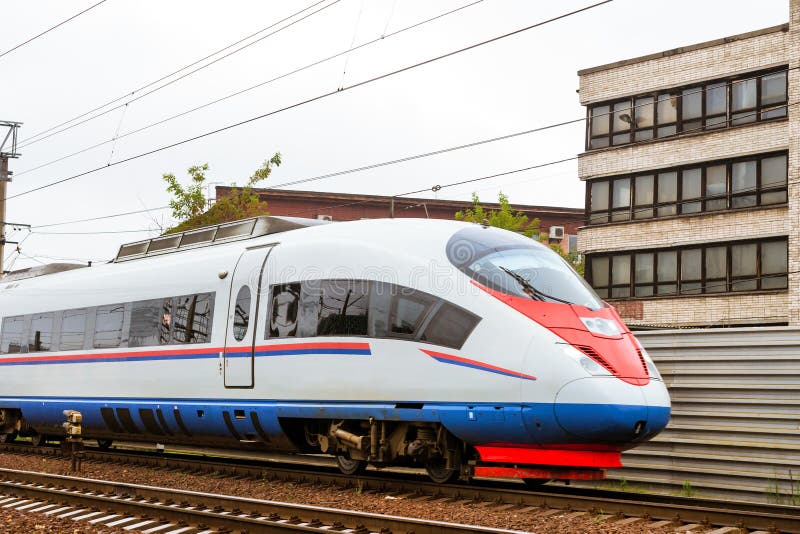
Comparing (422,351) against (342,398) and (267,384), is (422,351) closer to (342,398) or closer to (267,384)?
(342,398)

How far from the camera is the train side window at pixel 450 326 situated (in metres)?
10.6

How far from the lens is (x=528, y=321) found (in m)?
10.3

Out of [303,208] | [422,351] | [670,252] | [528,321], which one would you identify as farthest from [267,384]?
[303,208]

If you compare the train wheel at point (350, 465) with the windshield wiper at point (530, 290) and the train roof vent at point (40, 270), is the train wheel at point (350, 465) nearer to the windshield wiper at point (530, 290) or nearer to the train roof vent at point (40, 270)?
the windshield wiper at point (530, 290)

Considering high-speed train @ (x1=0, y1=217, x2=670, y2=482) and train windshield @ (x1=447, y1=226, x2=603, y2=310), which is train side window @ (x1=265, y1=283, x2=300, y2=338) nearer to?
high-speed train @ (x1=0, y1=217, x2=670, y2=482)

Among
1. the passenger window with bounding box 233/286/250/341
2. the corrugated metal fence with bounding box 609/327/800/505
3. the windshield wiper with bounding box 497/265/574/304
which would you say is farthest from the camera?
the passenger window with bounding box 233/286/250/341

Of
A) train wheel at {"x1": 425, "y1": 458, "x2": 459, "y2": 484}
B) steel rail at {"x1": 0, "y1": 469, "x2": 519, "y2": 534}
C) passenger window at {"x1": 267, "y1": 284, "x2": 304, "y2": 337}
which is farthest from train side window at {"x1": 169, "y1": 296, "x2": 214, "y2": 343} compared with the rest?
train wheel at {"x1": 425, "y1": 458, "x2": 459, "y2": 484}

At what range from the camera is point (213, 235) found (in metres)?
15.6

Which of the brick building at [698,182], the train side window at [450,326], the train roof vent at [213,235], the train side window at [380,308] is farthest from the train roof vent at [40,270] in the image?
the brick building at [698,182]

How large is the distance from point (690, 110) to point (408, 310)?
26296 millimetres

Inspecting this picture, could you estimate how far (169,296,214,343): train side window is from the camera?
14102mm

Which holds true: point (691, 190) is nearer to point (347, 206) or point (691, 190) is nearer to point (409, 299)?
point (409, 299)

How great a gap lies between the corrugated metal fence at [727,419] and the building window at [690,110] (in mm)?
22018

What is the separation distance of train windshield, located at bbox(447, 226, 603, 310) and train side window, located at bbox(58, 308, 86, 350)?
8367 millimetres
